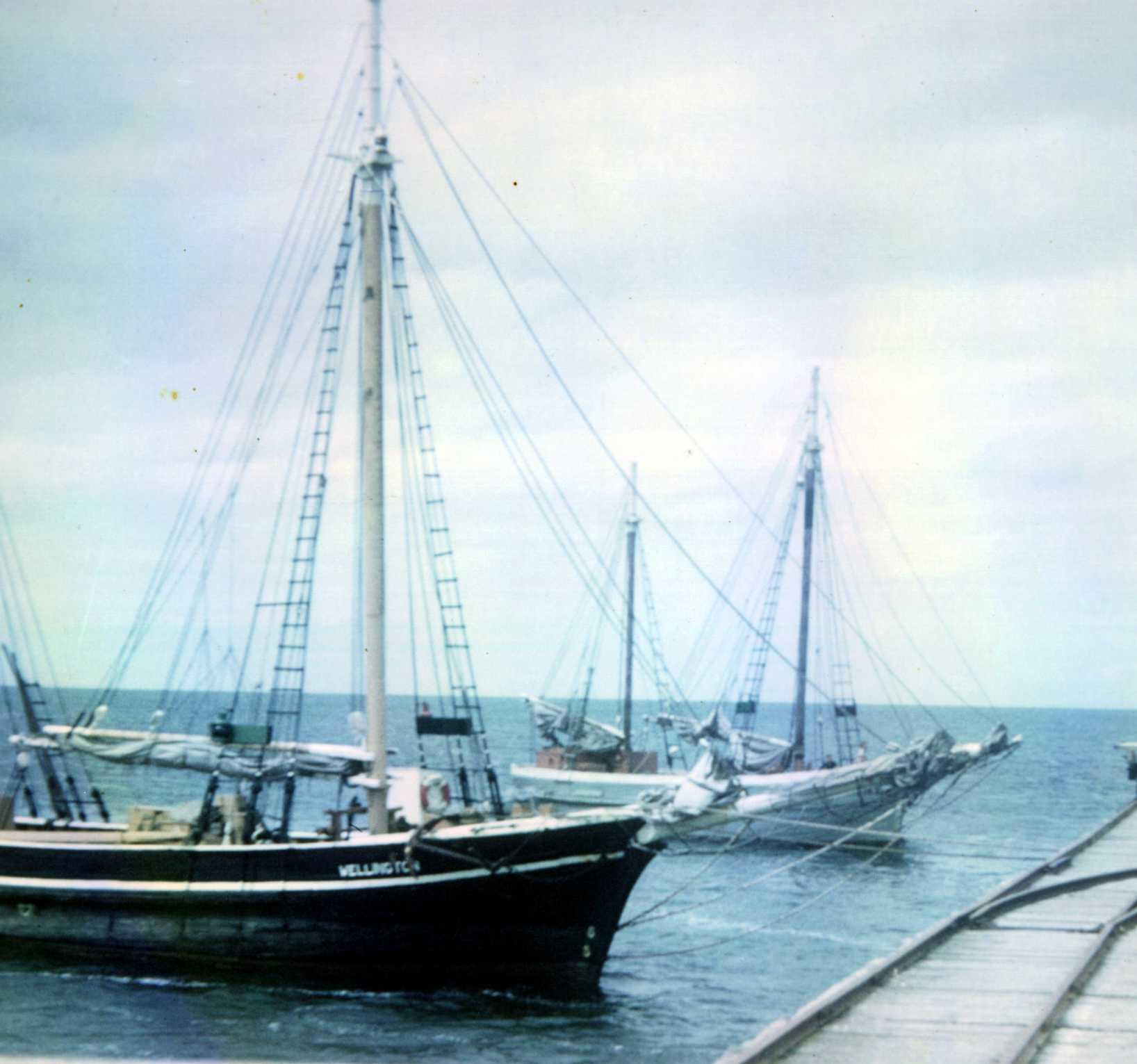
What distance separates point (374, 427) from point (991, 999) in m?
14.1

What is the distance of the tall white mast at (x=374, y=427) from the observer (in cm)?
2509

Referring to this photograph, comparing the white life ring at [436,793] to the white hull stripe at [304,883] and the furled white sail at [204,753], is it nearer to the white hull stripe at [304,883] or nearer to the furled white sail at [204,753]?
the furled white sail at [204,753]

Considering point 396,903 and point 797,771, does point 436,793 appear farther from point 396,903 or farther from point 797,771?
point 797,771

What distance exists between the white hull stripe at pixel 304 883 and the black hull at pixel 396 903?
0.02m

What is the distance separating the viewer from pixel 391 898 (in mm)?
24016

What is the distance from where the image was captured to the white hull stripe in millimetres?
23969

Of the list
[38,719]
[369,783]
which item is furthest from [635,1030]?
[38,719]

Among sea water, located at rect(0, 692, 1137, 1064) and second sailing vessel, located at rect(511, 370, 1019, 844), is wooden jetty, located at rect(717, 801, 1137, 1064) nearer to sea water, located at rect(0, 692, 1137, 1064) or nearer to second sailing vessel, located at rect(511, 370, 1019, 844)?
sea water, located at rect(0, 692, 1137, 1064)

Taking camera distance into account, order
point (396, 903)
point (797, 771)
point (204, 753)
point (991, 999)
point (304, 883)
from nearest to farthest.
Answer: point (991, 999) < point (396, 903) < point (304, 883) < point (204, 753) < point (797, 771)

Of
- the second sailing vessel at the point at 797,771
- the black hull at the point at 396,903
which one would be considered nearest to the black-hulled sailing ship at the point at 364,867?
the black hull at the point at 396,903

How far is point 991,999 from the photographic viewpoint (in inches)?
647

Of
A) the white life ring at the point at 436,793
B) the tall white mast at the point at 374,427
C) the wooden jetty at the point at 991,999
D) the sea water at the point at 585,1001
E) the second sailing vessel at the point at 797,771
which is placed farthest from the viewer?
the second sailing vessel at the point at 797,771

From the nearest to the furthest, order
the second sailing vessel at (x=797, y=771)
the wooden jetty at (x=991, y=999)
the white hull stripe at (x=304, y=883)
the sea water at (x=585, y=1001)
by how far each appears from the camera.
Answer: the wooden jetty at (x=991, y=999) → the sea water at (x=585, y=1001) → the white hull stripe at (x=304, y=883) → the second sailing vessel at (x=797, y=771)

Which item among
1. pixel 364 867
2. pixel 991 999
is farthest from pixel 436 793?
pixel 991 999
